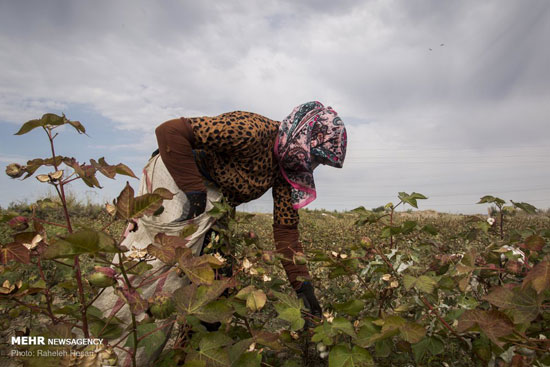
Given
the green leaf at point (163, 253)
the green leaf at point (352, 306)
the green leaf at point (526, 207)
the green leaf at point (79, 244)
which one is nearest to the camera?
the green leaf at point (79, 244)

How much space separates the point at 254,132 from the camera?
2.18 metres

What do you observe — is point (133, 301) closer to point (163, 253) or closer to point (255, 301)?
point (163, 253)

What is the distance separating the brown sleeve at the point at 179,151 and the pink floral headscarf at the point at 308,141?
26.1 inches

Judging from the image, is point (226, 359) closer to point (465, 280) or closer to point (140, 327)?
point (140, 327)

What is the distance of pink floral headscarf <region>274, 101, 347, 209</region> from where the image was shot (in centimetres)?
244

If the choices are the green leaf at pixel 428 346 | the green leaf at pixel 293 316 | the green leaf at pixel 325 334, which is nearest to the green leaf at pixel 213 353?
the green leaf at pixel 293 316

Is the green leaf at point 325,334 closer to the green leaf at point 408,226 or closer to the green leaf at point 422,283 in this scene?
the green leaf at point 422,283

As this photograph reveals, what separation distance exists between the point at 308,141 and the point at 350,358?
1604mm

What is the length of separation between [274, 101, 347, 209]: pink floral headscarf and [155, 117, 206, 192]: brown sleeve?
66cm

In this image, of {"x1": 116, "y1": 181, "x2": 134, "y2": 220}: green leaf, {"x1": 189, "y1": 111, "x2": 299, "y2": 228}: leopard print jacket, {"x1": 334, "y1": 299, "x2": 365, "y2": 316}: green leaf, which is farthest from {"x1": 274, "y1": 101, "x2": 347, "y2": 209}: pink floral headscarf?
{"x1": 116, "y1": 181, "x2": 134, "y2": 220}: green leaf

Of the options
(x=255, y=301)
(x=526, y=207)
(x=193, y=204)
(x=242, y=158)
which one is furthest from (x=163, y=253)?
(x=526, y=207)

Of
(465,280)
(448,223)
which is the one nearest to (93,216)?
(448,223)

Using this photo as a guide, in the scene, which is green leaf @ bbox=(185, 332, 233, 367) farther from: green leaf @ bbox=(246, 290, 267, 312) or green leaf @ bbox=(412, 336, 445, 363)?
green leaf @ bbox=(412, 336, 445, 363)

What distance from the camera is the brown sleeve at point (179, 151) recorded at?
2088 mm
